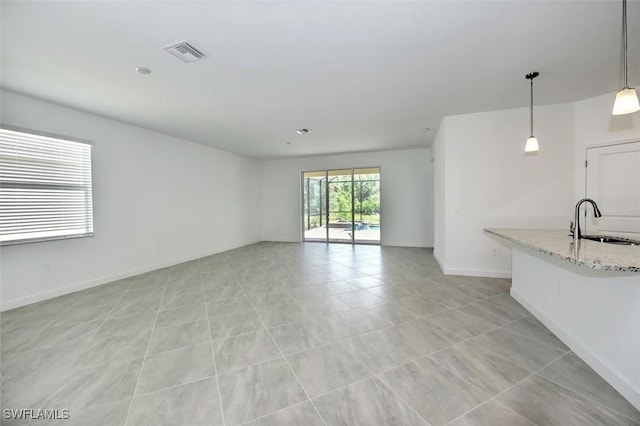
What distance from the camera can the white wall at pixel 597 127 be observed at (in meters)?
3.49

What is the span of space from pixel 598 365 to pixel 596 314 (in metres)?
0.38

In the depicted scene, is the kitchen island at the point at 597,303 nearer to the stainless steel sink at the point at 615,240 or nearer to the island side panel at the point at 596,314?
the island side panel at the point at 596,314

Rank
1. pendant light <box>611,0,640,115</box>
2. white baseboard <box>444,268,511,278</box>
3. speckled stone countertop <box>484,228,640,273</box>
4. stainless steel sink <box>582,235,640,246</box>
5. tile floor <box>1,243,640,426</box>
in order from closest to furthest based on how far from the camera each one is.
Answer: speckled stone countertop <box>484,228,640,273</box> → tile floor <box>1,243,640,426</box> → pendant light <box>611,0,640,115</box> → stainless steel sink <box>582,235,640,246</box> → white baseboard <box>444,268,511,278</box>

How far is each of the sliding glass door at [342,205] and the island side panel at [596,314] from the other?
16.9 feet

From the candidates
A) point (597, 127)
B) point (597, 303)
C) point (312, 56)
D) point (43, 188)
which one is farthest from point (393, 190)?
point (43, 188)

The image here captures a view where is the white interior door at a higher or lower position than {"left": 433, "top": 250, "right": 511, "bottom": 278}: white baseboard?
higher

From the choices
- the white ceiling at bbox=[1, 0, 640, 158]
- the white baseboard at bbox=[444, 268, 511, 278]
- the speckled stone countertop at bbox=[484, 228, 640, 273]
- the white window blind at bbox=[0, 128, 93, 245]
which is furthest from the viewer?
the white baseboard at bbox=[444, 268, 511, 278]

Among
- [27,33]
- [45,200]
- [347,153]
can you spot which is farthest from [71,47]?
[347,153]

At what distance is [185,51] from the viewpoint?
2.42 metres

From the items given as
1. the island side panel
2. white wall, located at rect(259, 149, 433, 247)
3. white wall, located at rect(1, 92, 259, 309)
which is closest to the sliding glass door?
white wall, located at rect(259, 149, 433, 247)

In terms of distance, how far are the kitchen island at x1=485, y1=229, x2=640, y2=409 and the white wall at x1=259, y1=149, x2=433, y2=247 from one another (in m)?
4.58

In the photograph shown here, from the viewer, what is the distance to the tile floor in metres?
1.64

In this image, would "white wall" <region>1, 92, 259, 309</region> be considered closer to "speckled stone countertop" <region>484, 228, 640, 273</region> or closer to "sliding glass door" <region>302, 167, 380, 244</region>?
"sliding glass door" <region>302, 167, 380, 244</region>

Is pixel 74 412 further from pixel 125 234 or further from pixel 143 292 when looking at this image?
pixel 125 234
